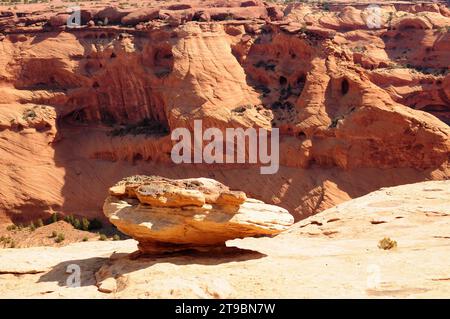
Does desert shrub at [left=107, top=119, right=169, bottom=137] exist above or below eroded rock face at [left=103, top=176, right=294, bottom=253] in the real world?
below

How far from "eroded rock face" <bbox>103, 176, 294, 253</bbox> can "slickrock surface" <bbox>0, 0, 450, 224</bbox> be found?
17.6m

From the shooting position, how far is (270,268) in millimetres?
15742

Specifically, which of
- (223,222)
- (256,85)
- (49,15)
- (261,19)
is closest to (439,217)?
(223,222)

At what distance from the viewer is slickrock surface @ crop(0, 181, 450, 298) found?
13984mm

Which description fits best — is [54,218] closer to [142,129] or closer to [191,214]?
[142,129]

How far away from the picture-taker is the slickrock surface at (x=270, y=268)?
551 inches

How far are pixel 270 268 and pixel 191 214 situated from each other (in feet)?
7.70

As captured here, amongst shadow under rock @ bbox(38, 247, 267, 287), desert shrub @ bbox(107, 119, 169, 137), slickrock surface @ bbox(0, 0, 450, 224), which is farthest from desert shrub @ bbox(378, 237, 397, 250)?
desert shrub @ bbox(107, 119, 169, 137)

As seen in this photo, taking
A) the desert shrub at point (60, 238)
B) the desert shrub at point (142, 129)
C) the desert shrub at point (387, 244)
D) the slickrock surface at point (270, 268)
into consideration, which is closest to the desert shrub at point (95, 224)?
the desert shrub at point (60, 238)

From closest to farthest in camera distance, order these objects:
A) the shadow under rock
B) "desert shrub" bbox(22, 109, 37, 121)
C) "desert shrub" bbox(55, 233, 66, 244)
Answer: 1. the shadow under rock
2. "desert shrub" bbox(55, 233, 66, 244)
3. "desert shrub" bbox(22, 109, 37, 121)

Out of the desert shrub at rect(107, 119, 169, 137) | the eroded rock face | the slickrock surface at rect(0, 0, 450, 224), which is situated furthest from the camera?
the desert shrub at rect(107, 119, 169, 137)

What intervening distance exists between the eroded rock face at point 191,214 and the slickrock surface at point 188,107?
57.8ft

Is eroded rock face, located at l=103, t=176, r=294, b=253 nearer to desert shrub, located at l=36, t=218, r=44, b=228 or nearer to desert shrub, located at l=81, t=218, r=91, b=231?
desert shrub, located at l=81, t=218, r=91, b=231

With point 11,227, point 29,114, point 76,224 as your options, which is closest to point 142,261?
point 76,224
